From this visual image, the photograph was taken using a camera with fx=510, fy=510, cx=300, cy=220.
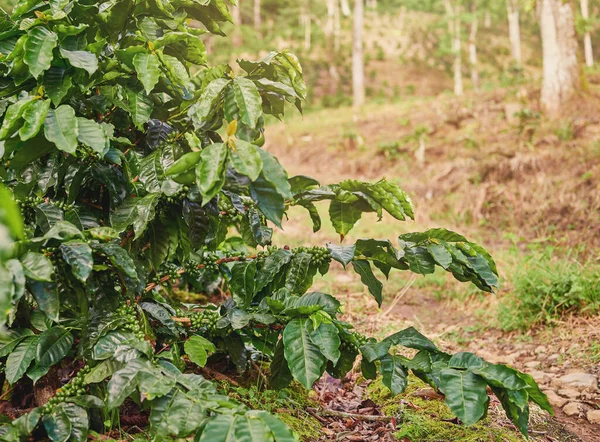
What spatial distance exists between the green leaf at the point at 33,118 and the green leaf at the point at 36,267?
29cm

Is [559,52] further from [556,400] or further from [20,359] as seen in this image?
[20,359]

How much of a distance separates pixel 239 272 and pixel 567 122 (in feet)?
22.9

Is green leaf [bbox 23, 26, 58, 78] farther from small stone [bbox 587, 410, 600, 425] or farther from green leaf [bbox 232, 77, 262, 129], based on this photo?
small stone [bbox 587, 410, 600, 425]

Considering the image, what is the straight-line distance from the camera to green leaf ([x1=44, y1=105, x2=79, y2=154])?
124cm

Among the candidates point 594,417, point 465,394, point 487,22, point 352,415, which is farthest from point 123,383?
point 487,22

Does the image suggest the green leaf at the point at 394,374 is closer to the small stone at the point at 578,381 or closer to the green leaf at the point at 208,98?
the green leaf at the point at 208,98

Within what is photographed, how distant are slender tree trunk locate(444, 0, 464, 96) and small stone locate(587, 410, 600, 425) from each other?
58.1ft

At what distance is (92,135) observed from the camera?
1311 mm

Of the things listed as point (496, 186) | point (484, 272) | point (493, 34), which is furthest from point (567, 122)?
point (493, 34)

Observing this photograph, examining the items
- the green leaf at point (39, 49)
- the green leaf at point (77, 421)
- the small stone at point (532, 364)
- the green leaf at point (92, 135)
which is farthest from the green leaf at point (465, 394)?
the small stone at point (532, 364)

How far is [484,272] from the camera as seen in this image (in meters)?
1.63

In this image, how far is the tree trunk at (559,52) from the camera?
7926mm

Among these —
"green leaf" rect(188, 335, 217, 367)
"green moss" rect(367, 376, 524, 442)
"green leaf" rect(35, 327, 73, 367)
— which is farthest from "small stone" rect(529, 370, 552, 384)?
"green leaf" rect(35, 327, 73, 367)

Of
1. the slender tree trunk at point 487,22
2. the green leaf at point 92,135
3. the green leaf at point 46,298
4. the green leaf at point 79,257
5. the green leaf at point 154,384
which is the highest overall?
the slender tree trunk at point 487,22
